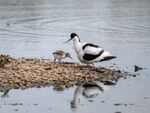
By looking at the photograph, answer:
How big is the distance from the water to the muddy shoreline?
62cm

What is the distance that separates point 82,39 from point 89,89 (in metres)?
15.6

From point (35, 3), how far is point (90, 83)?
156 feet

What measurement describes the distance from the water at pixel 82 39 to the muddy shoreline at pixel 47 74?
24.5 inches

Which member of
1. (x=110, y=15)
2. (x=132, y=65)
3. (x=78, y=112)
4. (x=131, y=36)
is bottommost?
(x=78, y=112)

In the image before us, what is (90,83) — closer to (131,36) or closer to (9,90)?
(9,90)

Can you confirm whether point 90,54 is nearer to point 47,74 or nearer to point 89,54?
point 89,54

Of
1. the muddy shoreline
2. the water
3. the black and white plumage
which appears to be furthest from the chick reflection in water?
the black and white plumage

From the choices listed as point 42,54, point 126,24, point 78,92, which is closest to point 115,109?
point 78,92

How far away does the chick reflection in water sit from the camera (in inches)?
864

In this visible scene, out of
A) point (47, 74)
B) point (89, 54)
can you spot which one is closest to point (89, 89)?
point (47, 74)

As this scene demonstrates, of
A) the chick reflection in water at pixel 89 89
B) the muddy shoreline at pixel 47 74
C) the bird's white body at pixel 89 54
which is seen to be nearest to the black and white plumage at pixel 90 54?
the bird's white body at pixel 89 54

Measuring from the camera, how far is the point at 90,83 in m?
24.1

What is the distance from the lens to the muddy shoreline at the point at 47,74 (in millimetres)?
23047

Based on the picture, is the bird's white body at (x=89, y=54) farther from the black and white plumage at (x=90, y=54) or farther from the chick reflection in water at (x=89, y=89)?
the chick reflection in water at (x=89, y=89)
